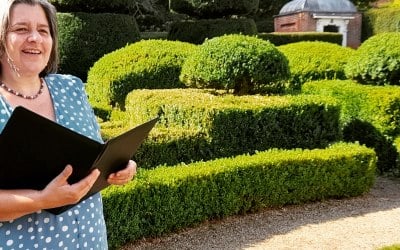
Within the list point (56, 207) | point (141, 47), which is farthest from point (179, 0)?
point (56, 207)

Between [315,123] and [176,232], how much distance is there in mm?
2962

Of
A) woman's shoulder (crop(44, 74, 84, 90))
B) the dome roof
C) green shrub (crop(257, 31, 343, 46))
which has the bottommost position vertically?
green shrub (crop(257, 31, 343, 46))

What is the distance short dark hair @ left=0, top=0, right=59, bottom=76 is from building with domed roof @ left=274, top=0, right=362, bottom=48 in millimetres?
27400

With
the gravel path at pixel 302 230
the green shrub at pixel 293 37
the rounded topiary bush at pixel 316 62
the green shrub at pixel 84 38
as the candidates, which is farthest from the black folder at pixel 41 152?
the green shrub at pixel 293 37

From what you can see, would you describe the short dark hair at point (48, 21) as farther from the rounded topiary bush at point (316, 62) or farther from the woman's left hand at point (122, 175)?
the rounded topiary bush at point (316, 62)

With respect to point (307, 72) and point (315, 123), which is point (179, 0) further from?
point (315, 123)

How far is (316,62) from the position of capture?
10.4m

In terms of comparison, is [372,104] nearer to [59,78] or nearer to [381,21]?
[59,78]

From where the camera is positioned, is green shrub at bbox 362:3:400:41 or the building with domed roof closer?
the building with domed roof

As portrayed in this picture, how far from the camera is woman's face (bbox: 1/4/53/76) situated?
5.82 ft

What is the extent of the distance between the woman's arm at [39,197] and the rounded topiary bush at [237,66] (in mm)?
6442

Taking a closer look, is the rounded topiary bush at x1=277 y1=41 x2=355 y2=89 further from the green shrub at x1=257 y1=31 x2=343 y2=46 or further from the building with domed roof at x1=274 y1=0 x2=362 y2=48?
the building with domed roof at x1=274 y1=0 x2=362 y2=48

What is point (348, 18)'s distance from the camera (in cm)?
2889

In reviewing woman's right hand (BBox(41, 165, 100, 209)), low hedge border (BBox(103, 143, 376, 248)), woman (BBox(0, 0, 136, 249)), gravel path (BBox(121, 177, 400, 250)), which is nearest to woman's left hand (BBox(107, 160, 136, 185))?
woman (BBox(0, 0, 136, 249))
